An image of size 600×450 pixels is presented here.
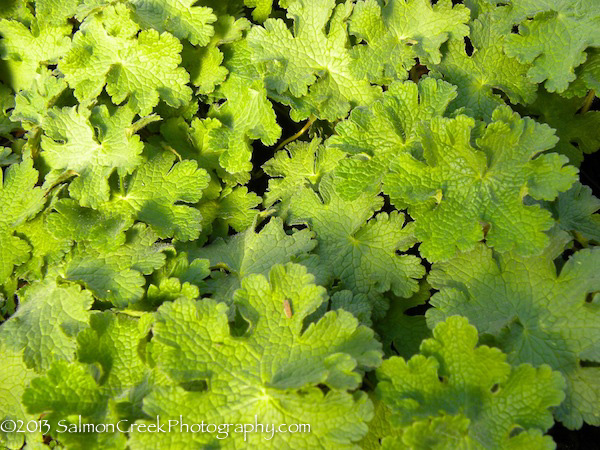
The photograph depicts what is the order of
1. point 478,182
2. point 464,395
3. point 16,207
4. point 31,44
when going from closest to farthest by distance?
point 464,395 < point 478,182 < point 16,207 < point 31,44

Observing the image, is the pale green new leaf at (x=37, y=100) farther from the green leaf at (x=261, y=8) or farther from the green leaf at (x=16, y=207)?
the green leaf at (x=261, y=8)

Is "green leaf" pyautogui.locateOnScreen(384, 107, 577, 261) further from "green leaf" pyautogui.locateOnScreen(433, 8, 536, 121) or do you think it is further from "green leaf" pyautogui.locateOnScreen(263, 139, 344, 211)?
"green leaf" pyautogui.locateOnScreen(263, 139, 344, 211)

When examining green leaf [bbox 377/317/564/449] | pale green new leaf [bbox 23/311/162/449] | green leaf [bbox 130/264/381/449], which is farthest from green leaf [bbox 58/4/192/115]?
green leaf [bbox 377/317/564/449]

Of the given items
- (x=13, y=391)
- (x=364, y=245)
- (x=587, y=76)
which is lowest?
(x=13, y=391)

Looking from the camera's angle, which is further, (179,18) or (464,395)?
(179,18)

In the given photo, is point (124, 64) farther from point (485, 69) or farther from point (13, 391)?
point (485, 69)

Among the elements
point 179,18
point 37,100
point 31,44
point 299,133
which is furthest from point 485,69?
point 31,44

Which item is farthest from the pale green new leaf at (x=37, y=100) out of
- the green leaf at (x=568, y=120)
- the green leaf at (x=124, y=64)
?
the green leaf at (x=568, y=120)
